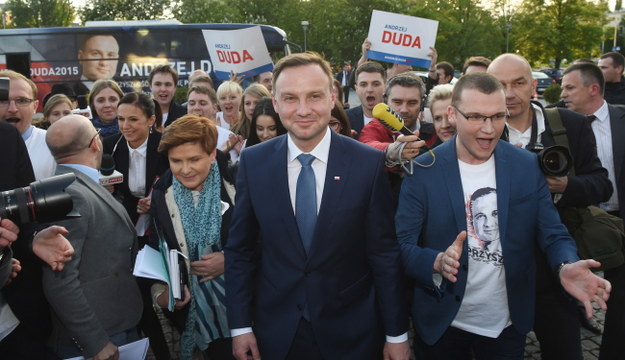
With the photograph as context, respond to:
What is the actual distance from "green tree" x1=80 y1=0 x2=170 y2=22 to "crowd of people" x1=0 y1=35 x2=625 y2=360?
49635mm

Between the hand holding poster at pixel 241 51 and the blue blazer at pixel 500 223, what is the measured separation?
20.4ft

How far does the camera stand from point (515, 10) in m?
39.4

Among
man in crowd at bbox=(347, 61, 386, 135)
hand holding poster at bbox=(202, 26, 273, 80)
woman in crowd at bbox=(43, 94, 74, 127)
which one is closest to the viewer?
man in crowd at bbox=(347, 61, 386, 135)

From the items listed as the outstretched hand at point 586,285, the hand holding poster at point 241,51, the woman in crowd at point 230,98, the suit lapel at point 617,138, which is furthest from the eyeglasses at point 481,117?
the hand holding poster at point 241,51

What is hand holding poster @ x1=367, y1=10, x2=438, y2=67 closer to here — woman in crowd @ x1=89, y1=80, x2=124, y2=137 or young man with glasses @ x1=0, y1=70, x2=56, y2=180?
woman in crowd @ x1=89, y1=80, x2=124, y2=137

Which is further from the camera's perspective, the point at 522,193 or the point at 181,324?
the point at 181,324

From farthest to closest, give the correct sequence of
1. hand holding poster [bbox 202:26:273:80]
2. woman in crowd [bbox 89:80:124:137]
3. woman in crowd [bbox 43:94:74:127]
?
hand holding poster [bbox 202:26:273:80] < woman in crowd [bbox 89:80:124:137] < woman in crowd [bbox 43:94:74:127]

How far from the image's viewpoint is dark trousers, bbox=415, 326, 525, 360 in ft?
8.67

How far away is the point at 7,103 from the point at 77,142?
1.25m

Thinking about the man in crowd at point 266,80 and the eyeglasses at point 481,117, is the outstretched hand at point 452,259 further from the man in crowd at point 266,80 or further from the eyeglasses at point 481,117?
the man in crowd at point 266,80

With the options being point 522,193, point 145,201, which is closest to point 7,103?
point 145,201

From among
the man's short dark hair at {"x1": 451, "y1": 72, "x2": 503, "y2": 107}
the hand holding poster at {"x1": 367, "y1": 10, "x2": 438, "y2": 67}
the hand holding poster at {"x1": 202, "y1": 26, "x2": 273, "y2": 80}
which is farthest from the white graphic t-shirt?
the hand holding poster at {"x1": 202, "y1": 26, "x2": 273, "y2": 80}

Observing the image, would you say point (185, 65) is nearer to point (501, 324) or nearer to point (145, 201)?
point (145, 201)

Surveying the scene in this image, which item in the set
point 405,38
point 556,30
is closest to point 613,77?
point 405,38
